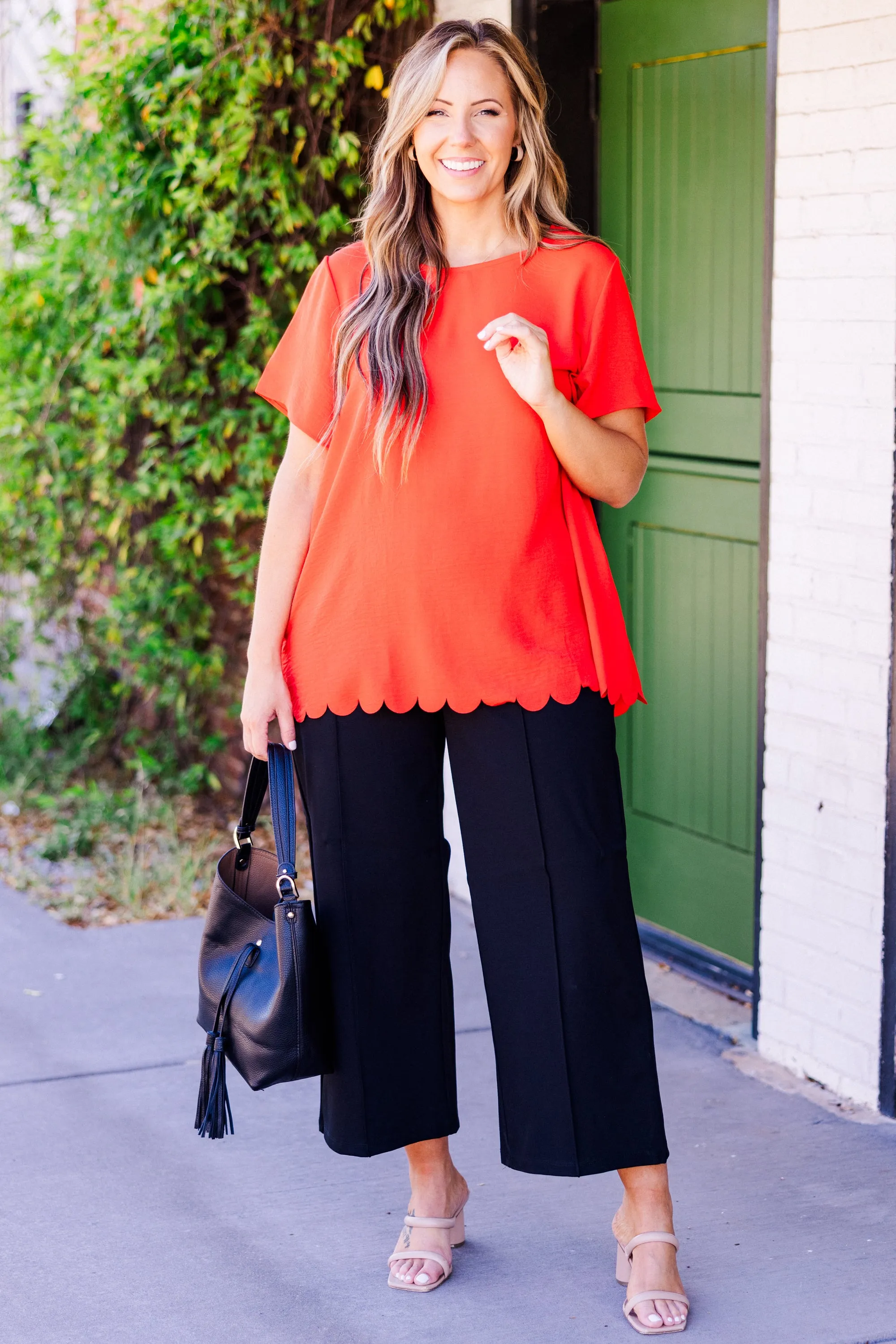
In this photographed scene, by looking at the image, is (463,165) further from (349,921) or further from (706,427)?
(706,427)

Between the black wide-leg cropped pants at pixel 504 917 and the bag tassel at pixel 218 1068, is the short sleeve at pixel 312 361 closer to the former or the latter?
the black wide-leg cropped pants at pixel 504 917

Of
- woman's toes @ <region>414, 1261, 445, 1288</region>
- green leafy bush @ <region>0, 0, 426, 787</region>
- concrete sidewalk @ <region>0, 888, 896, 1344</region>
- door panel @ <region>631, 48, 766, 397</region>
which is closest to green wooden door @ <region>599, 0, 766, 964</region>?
door panel @ <region>631, 48, 766, 397</region>

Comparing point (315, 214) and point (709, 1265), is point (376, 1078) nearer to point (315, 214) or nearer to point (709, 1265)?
point (709, 1265)

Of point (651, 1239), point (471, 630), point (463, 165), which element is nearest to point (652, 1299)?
point (651, 1239)

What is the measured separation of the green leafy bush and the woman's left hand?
245 centimetres

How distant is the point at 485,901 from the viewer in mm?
2500

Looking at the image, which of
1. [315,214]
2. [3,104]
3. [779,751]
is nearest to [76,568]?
[315,214]

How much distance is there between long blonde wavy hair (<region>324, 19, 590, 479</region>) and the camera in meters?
2.34

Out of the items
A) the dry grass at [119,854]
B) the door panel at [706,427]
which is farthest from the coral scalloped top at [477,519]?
the dry grass at [119,854]

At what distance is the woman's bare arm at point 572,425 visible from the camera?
7.30ft

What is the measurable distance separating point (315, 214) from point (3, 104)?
14.7 feet

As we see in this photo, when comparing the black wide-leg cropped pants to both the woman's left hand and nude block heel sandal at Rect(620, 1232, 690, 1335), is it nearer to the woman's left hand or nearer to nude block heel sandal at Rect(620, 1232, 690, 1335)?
nude block heel sandal at Rect(620, 1232, 690, 1335)

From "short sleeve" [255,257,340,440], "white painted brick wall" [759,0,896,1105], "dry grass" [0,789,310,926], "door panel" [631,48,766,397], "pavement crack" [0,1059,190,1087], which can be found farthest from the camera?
"dry grass" [0,789,310,926]

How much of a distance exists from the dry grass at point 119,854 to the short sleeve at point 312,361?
249cm
